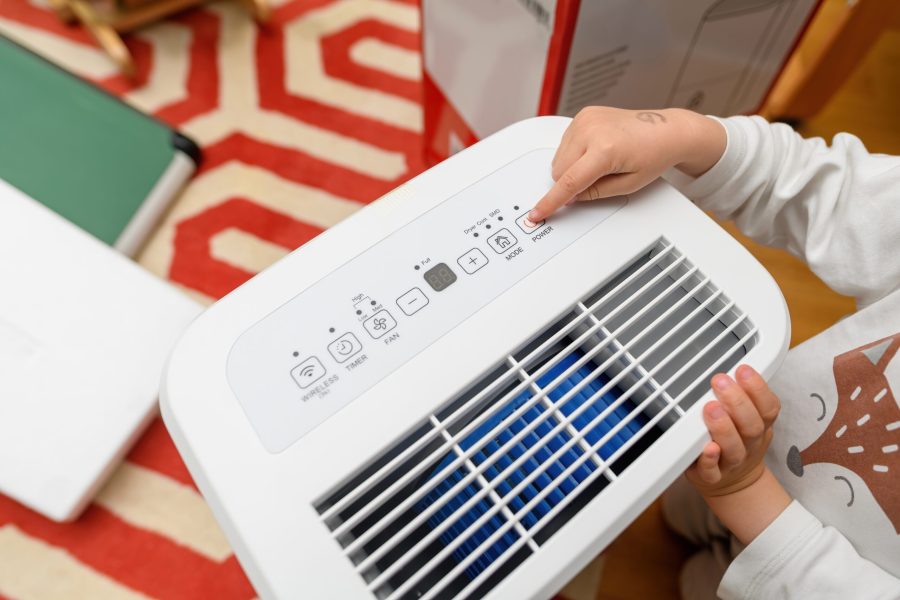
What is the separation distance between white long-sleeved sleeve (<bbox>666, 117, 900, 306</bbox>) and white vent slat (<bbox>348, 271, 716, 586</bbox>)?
16 centimetres

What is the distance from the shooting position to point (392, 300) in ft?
1.45

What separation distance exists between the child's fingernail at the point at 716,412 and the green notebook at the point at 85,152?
2.97 feet

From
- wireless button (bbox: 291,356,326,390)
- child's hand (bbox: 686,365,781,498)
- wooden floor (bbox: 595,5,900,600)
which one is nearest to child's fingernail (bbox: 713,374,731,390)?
child's hand (bbox: 686,365,781,498)

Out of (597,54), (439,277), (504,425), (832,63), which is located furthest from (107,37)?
(832,63)

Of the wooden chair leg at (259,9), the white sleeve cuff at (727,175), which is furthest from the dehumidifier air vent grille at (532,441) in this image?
the wooden chair leg at (259,9)

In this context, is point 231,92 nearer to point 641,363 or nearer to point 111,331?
point 111,331

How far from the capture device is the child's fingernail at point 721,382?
16.6 inches

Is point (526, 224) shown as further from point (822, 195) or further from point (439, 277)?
point (822, 195)

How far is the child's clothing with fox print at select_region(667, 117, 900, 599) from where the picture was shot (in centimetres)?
51

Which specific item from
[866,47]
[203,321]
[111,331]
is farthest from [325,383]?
[866,47]

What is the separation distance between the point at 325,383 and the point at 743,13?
2.12 feet

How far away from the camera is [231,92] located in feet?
3.91

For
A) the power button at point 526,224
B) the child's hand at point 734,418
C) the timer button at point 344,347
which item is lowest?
the child's hand at point 734,418

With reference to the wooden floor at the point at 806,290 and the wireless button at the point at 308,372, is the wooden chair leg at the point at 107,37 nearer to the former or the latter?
the wireless button at the point at 308,372
